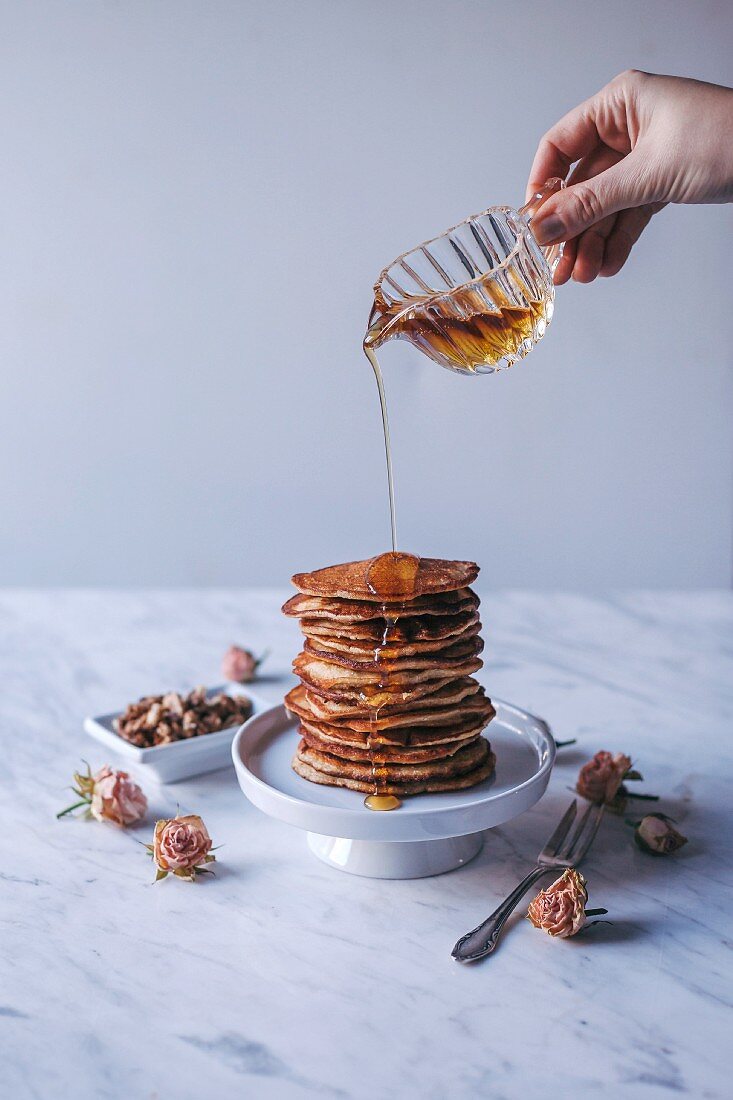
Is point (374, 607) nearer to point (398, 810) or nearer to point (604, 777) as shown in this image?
point (398, 810)

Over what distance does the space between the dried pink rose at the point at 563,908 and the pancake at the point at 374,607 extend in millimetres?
347

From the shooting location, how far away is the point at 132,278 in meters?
3.16

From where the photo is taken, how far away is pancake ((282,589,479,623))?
1.28m

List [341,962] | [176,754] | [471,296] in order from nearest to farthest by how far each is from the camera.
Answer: [341,962] → [471,296] → [176,754]

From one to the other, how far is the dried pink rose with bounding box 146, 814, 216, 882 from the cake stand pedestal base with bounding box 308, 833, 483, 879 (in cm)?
15

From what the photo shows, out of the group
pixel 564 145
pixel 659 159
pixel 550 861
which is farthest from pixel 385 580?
pixel 564 145

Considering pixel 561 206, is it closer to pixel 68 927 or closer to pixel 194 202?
pixel 68 927

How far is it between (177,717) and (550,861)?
2.21 feet

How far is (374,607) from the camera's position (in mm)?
1287

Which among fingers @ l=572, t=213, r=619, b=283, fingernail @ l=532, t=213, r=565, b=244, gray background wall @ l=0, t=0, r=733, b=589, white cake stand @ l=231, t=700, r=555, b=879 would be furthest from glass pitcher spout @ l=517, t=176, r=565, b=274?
gray background wall @ l=0, t=0, r=733, b=589

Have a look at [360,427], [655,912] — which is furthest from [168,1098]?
[360,427]

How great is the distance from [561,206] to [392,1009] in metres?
1.00

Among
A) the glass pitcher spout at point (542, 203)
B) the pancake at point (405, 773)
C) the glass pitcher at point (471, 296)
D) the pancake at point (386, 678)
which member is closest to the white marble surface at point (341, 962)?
the pancake at point (405, 773)

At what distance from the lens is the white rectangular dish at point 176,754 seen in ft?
5.19
